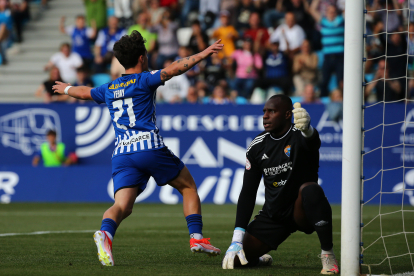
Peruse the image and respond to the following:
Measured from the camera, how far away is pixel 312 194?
15.2ft

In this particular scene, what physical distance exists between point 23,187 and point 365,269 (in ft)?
30.9

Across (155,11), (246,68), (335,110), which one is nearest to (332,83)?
(335,110)

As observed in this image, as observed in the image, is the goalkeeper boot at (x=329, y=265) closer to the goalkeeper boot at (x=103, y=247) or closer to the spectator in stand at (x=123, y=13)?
the goalkeeper boot at (x=103, y=247)

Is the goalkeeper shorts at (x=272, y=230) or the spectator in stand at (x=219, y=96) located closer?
the goalkeeper shorts at (x=272, y=230)

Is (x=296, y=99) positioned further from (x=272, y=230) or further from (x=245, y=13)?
(x=272, y=230)

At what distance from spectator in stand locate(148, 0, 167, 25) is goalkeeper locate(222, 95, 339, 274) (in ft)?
39.1

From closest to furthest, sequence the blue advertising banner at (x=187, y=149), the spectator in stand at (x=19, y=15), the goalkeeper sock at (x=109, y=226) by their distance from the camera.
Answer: the goalkeeper sock at (x=109, y=226) → the blue advertising banner at (x=187, y=149) → the spectator in stand at (x=19, y=15)

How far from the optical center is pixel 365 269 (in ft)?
15.3

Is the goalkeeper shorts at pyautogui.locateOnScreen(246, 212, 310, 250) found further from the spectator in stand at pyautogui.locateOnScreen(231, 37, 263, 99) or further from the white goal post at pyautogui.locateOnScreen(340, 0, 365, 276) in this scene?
the spectator in stand at pyautogui.locateOnScreen(231, 37, 263, 99)

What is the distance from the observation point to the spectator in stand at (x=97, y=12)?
17031 millimetres

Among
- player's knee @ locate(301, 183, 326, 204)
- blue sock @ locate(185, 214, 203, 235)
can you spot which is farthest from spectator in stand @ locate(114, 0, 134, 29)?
player's knee @ locate(301, 183, 326, 204)

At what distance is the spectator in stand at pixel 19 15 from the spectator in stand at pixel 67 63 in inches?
128

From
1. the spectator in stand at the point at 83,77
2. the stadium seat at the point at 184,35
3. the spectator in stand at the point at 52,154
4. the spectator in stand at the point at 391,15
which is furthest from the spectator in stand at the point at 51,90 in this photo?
the spectator in stand at the point at 391,15

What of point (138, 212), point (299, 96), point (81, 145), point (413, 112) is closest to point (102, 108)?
point (81, 145)
